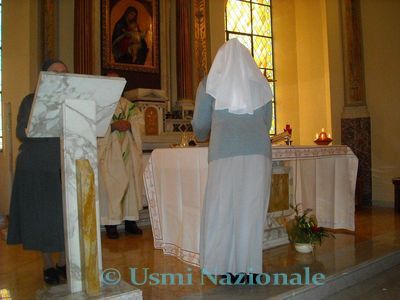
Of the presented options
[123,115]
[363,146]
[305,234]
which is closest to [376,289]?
[305,234]

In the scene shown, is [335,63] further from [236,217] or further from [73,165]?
[73,165]

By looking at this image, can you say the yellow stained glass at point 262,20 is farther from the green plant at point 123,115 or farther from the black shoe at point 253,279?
the black shoe at point 253,279

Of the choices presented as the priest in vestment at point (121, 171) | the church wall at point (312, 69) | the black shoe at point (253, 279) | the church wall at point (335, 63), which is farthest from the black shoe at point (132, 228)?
the church wall at point (312, 69)

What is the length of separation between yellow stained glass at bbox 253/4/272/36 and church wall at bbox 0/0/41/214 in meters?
5.10

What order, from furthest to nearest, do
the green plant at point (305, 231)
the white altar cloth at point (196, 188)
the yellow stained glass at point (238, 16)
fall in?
the yellow stained glass at point (238, 16)
the green plant at point (305, 231)
the white altar cloth at point (196, 188)

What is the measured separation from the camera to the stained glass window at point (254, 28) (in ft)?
29.7

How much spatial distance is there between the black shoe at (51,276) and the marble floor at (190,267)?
0.07m

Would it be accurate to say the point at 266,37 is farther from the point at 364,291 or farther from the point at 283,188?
the point at 364,291

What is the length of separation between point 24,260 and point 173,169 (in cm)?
171

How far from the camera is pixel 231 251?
9.60 ft

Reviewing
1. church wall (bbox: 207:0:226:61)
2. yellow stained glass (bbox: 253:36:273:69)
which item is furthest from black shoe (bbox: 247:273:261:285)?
yellow stained glass (bbox: 253:36:273:69)

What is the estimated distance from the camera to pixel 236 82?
9.52ft

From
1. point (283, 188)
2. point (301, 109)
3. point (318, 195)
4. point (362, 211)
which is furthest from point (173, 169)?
point (301, 109)

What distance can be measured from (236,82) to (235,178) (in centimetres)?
69
